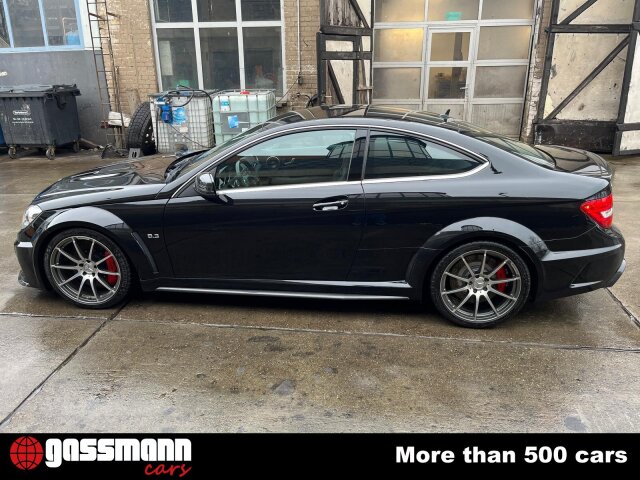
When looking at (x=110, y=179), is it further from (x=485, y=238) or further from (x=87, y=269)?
(x=485, y=238)

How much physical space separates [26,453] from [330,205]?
220 centimetres

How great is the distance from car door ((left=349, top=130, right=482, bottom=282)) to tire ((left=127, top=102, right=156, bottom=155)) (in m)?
6.83

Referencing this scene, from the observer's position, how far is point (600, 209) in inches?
132

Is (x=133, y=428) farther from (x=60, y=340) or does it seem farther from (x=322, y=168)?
(x=322, y=168)

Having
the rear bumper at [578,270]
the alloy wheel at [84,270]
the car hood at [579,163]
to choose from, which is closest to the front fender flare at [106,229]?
the alloy wheel at [84,270]

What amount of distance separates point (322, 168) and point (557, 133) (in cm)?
727

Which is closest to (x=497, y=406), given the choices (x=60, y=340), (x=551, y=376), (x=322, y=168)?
(x=551, y=376)

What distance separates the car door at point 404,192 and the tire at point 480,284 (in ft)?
0.85

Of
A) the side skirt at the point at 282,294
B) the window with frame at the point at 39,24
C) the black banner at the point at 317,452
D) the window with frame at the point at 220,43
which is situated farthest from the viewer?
the window with frame at the point at 39,24

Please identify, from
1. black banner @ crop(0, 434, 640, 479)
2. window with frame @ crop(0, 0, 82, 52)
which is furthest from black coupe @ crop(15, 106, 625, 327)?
window with frame @ crop(0, 0, 82, 52)

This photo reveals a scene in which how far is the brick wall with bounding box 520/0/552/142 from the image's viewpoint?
8984 millimetres

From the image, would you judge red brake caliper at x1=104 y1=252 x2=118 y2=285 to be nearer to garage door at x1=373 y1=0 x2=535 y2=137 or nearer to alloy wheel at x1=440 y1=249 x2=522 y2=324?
alloy wheel at x1=440 y1=249 x2=522 y2=324

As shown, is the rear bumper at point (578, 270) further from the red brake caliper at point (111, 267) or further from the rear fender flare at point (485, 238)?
the red brake caliper at point (111, 267)

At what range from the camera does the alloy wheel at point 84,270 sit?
150 inches
